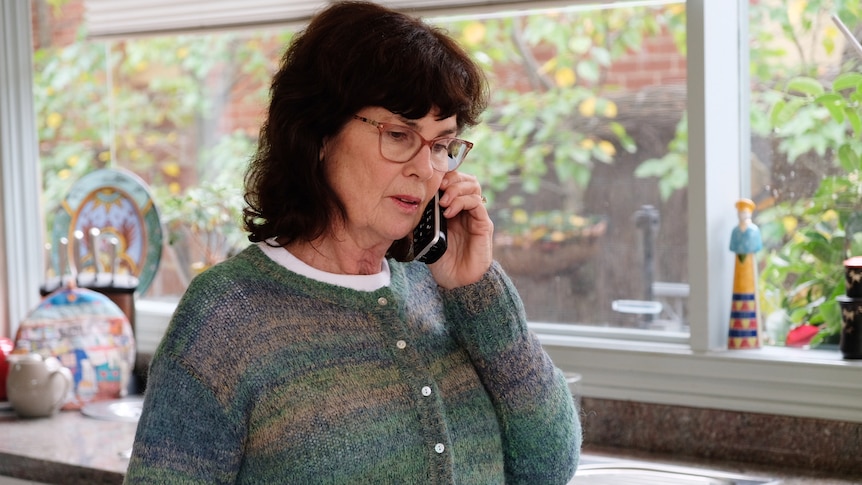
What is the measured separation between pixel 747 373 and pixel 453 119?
0.87 m

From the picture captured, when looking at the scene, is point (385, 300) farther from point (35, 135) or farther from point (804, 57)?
point (35, 135)

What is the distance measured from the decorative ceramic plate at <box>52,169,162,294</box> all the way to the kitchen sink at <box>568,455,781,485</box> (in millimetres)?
1313

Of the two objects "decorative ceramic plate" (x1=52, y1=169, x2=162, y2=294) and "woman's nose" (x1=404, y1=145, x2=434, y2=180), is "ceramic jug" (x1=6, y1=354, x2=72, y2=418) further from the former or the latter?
"woman's nose" (x1=404, y1=145, x2=434, y2=180)

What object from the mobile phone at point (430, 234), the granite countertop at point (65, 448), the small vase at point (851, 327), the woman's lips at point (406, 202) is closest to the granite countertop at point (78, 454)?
the granite countertop at point (65, 448)

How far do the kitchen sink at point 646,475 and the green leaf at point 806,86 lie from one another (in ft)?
2.25

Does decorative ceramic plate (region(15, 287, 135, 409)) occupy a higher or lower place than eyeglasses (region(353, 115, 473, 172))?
lower

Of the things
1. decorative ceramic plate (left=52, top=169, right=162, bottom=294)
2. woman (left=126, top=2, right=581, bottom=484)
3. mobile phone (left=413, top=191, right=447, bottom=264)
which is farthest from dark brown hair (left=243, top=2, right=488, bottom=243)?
decorative ceramic plate (left=52, top=169, right=162, bottom=294)

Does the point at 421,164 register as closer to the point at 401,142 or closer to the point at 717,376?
the point at 401,142

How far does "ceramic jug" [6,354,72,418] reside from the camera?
2328 mm

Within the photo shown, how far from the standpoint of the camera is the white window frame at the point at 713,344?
1.88 m

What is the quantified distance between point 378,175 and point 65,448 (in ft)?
3.66

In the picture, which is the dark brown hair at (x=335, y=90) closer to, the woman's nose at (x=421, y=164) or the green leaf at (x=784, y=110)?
the woman's nose at (x=421, y=164)

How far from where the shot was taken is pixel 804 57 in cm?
198

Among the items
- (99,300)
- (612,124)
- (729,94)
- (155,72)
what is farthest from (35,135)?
(729,94)
